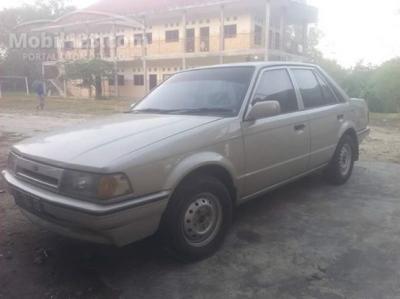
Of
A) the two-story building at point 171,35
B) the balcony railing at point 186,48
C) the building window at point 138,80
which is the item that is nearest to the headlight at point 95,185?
the two-story building at point 171,35

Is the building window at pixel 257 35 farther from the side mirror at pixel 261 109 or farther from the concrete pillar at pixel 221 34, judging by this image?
the side mirror at pixel 261 109

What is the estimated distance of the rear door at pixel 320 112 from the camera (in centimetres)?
443

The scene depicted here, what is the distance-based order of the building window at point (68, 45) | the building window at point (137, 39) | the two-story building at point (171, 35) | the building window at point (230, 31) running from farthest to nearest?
the building window at point (68, 45), the building window at point (137, 39), the building window at point (230, 31), the two-story building at point (171, 35)

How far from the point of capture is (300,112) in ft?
13.9

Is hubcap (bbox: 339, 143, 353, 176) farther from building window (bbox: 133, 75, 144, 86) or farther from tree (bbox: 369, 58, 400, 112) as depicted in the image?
building window (bbox: 133, 75, 144, 86)

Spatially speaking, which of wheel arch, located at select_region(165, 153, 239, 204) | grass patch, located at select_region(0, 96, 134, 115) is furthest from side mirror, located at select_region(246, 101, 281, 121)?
grass patch, located at select_region(0, 96, 134, 115)

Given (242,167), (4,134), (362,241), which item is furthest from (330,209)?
(4,134)

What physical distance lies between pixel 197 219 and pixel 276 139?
1271 mm

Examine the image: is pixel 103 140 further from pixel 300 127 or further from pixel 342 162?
pixel 342 162

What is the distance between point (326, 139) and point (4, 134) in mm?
8796

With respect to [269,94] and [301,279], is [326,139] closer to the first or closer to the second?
[269,94]

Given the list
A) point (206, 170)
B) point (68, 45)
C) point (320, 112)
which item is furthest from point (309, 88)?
point (68, 45)

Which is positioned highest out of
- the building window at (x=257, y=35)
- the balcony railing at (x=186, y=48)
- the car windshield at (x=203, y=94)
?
the building window at (x=257, y=35)

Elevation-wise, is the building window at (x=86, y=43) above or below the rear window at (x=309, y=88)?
above
